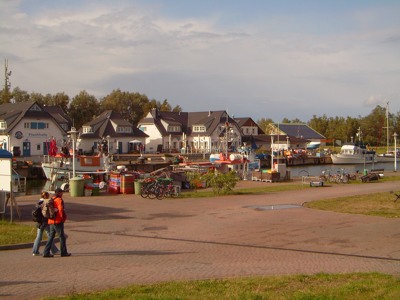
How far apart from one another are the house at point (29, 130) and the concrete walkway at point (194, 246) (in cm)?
4563

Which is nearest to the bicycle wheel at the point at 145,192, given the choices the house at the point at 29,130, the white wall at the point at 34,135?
the house at the point at 29,130

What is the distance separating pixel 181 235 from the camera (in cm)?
1831

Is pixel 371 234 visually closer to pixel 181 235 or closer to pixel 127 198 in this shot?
pixel 181 235

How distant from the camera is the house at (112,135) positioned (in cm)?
8431

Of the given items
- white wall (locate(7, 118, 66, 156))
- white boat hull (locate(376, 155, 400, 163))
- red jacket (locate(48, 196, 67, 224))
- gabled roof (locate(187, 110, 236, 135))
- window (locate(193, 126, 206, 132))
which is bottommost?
red jacket (locate(48, 196, 67, 224))

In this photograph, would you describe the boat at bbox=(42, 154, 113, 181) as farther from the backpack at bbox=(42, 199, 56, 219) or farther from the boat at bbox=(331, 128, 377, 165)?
the boat at bbox=(331, 128, 377, 165)

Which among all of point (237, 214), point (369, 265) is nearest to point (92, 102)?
point (237, 214)

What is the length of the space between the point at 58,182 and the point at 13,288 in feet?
100

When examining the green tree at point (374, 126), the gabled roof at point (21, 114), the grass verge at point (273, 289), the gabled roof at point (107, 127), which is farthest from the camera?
the green tree at point (374, 126)

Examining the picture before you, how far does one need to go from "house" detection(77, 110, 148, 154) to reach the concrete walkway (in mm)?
57572

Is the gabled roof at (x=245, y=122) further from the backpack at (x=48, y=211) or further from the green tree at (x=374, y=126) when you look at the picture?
the backpack at (x=48, y=211)

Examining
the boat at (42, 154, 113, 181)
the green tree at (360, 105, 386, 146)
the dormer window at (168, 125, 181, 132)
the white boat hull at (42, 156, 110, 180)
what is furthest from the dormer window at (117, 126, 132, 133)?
the green tree at (360, 105, 386, 146)

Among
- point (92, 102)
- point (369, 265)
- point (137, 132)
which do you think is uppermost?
point (92, 102)

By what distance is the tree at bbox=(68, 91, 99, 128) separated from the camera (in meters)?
109
